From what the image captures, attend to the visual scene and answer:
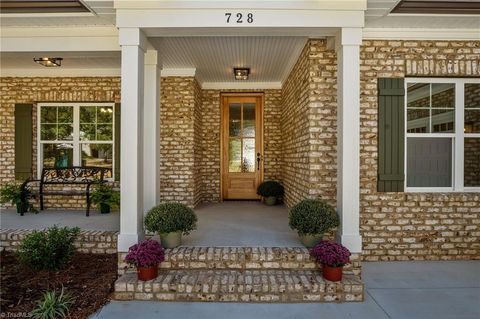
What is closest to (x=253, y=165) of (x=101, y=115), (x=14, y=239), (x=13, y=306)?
(x=101, y=115)

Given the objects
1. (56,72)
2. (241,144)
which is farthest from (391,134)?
(56,72)

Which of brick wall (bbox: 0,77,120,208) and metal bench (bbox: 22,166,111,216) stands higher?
brick wall (bbox: 0,77,120,208)

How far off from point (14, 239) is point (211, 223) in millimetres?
2671

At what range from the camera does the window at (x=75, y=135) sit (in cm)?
611

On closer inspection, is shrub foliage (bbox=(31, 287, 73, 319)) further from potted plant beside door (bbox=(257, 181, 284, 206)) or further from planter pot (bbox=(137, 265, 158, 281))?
potted plant beside door (bbox=(257, 181, 284, 206))

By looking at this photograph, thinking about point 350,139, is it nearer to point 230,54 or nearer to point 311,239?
point 311,239

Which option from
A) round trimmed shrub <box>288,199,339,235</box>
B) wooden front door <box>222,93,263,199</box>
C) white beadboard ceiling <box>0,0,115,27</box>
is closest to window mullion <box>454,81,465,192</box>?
round trimmed shrub <box>288,199,339,235</box>

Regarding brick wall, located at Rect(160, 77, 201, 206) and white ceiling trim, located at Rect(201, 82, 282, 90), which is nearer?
brick wall, located at Rect(160, 77, 201, 206)

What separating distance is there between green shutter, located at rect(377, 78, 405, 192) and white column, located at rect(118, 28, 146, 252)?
3126 millimetres

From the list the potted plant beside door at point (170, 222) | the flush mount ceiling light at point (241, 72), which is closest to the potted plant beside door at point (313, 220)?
the potted plant beside door at point (170, 222)

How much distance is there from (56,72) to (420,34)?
20.3 feet

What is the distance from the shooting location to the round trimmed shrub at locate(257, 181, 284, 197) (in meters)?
6.44

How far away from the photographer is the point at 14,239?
412 centimetres

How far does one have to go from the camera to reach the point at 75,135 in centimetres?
613
